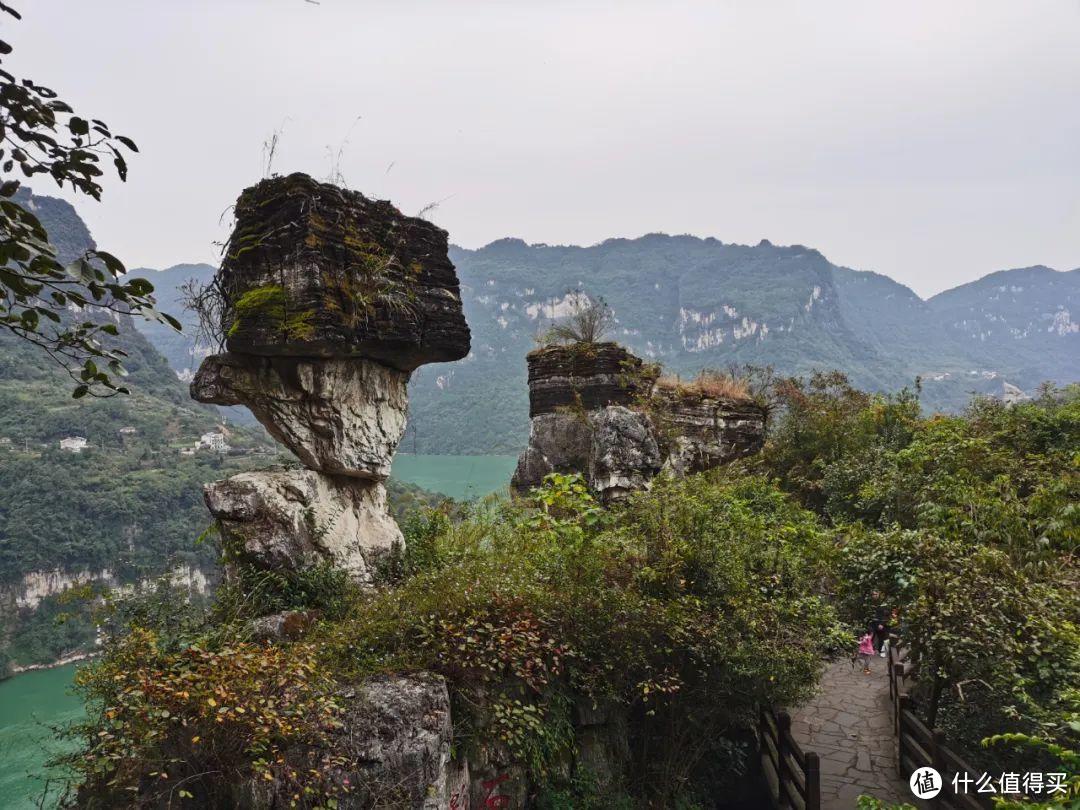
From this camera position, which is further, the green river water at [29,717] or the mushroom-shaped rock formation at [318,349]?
the green river water at [29,717]

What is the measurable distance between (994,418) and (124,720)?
1442cm

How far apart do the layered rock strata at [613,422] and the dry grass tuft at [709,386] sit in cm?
8

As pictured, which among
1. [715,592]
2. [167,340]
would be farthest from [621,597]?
[167,340]

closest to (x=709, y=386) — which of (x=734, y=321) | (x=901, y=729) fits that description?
(x=901, y=729)

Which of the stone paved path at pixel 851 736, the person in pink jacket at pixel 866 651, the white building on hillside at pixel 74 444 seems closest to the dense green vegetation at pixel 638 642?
the stone paved path at pixel 851 736

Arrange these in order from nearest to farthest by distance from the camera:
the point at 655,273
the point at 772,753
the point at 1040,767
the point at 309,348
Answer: the point at 1040,767 → the point at 309,348 → the point at 772,753 → the point at 655,273

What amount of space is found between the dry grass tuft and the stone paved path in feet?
15.6

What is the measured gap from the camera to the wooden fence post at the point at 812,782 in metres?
6.20

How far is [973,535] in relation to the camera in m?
7.00

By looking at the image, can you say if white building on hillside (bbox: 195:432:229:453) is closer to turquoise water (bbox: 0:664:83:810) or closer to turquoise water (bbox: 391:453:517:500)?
turquoise water (bbox: 391:453:517:500)

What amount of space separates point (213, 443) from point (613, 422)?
43.2 meters

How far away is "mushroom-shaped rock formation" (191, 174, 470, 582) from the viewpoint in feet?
20.1

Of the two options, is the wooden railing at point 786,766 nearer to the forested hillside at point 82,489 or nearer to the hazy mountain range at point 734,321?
the forested hillside at point 82,489

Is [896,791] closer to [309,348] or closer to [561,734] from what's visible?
[561,734]
